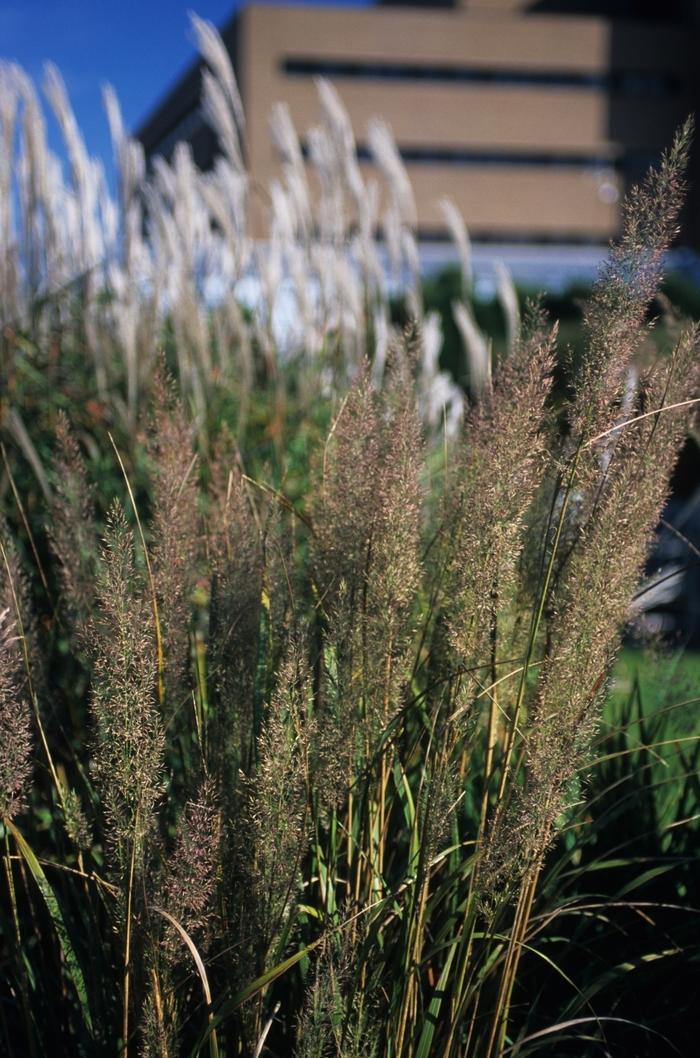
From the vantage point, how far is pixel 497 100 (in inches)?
1999

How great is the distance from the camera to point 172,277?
353 cm

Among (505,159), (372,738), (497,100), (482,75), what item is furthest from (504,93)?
(372,738)

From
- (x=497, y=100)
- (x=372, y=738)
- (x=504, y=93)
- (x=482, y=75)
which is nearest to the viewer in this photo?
(x=372, y=738)

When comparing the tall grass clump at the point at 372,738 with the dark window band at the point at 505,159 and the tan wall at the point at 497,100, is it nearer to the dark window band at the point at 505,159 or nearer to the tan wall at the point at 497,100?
the tan wall at the point at 497,100

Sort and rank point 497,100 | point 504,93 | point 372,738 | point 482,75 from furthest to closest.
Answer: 1. point 482,75
2. point 504,93
3. point 497,100
4. point 372,738

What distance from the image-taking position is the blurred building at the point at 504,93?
5000 centimetres

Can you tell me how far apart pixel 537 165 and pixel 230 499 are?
174 feet

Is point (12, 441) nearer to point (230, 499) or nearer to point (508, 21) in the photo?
point (230, 499)

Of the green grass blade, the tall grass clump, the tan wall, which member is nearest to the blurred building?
the tan wall

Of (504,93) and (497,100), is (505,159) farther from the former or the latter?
(504,93)

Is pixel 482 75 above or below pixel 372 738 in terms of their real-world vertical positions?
above

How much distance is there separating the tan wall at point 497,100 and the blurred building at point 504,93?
0.04m

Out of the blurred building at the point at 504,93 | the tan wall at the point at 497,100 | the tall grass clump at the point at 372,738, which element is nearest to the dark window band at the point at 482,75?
the blurred building at the point at 504,93

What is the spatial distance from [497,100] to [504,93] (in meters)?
0.54
